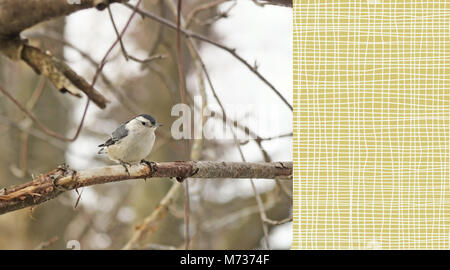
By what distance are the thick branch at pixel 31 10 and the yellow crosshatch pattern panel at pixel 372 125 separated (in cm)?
55

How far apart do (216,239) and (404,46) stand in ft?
7.10

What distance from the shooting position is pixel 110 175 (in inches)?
36.8

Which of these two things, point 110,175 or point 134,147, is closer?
point 110,175

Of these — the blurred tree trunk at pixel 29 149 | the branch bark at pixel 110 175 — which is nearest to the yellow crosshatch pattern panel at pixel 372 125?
the branch bark at pixel 110 175

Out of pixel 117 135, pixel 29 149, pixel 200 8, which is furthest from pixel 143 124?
pixel 29 149

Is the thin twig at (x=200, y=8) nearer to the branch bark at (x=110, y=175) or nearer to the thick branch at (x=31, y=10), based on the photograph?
the thick branch at (x=31, y=10)

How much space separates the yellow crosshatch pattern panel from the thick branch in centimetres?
55

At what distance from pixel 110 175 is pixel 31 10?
0.53m

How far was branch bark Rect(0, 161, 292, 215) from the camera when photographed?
0.88 m

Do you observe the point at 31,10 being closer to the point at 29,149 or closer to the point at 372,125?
the point at 372,125

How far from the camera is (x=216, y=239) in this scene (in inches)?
111

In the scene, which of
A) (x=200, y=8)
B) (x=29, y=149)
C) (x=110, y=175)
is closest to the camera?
(x=110, y=175)
